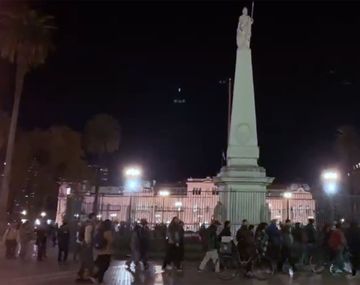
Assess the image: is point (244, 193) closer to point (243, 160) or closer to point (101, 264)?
point (243, 160)

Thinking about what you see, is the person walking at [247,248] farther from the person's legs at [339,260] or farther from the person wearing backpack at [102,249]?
the person wearing backpack at [102,249]

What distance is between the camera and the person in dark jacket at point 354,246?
17.7 metres

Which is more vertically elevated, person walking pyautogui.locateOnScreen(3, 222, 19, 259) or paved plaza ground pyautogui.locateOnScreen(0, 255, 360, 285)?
person walking pyautogui.locateOnScreen(3, 222, 19, 259)

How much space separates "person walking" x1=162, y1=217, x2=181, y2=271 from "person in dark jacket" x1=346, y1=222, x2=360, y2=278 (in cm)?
563

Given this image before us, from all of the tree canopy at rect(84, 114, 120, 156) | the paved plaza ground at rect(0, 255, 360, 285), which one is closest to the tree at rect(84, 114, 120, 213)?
the tree canopy at rect(84, 114, 120, 156)

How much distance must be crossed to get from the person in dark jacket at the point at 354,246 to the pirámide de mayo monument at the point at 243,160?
22.3 ft

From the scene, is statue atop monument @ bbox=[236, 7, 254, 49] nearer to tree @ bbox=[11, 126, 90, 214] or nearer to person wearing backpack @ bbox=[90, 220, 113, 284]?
person wearing backpack @ bbox=[90, 220, 113, 284]

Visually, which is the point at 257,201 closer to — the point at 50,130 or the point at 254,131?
the point at 254,131

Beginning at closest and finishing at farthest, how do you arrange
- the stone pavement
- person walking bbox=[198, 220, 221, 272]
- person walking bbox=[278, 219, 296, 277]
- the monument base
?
1. the stone pavement
2. person walking bbox=[198, 220, 221, 272]
3. person walking bbox=[278, 219, 296, 277]
4. the monument base

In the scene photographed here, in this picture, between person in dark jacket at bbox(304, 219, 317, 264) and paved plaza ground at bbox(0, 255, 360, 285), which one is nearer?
paved plaza ground at bbox(0, 255, 360, 285)

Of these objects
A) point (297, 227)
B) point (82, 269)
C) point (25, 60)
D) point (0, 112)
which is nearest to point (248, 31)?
point (297, 227)

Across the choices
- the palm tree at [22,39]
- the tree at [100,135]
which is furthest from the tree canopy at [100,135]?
the palm tree at [22,39]

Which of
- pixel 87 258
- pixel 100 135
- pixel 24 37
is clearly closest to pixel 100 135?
pixel 100 135

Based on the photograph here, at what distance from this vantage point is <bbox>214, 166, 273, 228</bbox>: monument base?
24453mm
